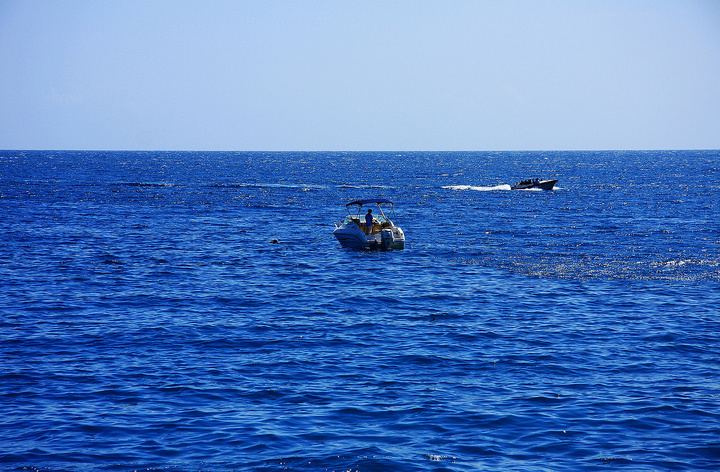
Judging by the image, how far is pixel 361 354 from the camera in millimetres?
20078

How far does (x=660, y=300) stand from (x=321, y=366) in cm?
1633

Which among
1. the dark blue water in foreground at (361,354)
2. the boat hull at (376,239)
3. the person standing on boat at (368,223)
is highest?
the person standing on boat at (368,223)

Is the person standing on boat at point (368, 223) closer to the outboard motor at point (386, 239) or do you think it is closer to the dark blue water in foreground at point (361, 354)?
the outboard motor at point (386, 239)

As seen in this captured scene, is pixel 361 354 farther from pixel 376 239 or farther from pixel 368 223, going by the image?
pixel 368 223

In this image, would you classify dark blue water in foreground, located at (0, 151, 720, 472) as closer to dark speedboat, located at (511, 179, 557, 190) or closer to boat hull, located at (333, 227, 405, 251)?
boat hull, located at (333, 227, 405, 251)

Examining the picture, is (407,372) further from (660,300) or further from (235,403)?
(660,300)

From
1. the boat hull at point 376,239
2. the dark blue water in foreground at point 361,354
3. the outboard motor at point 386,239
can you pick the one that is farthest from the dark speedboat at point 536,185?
the outboard motor at point 386,239

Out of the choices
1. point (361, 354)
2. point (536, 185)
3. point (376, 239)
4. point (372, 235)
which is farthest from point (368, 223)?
point (536, 185)

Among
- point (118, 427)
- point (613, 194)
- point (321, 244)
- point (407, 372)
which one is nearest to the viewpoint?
point (118, 427)

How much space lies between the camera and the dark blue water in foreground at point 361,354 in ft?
43.8

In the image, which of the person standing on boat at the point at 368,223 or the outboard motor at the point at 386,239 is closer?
the outboard motor at the point at 386,239

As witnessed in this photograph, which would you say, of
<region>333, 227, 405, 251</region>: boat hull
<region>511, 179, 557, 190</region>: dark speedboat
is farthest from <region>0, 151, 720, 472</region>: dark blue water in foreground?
<region>511, 179, 557, 190</region>: dark speedboat

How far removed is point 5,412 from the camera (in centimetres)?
1523

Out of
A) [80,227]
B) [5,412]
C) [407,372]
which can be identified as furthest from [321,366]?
[80,227]
